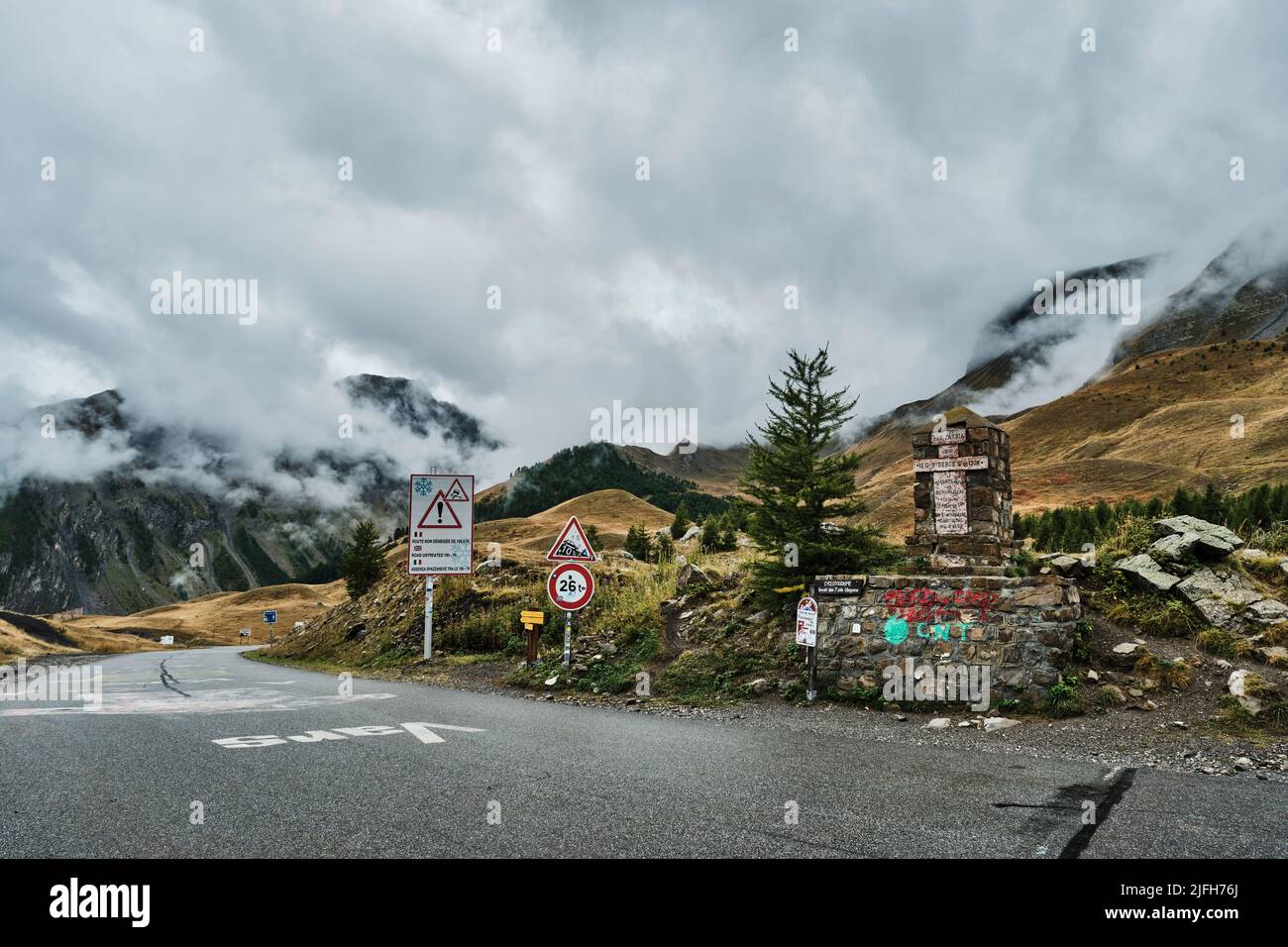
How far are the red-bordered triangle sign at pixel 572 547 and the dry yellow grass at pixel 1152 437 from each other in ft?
101

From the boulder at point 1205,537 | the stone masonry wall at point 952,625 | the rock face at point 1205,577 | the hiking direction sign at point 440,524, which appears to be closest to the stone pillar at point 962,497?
the stone masonry wall at point 952,625

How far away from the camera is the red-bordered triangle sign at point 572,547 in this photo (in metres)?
16.2

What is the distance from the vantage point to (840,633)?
40.0ft

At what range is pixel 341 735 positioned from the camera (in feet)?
28.5

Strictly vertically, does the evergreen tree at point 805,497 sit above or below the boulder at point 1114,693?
above

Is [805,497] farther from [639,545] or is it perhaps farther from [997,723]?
[639,545]

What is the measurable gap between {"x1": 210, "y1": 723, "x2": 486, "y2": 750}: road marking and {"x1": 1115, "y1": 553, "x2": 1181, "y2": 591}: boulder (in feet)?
37.0

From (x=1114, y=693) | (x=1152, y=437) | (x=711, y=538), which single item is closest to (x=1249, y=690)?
(x=1114, y=693)

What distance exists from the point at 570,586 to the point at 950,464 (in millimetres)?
8092

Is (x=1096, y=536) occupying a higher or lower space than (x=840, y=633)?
higher

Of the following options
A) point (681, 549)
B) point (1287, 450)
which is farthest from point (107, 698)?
point (1287, 450)

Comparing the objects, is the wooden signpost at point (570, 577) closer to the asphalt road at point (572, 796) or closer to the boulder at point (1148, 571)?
the asphalt road at point (572, 796)

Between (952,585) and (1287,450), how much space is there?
9095 cm
